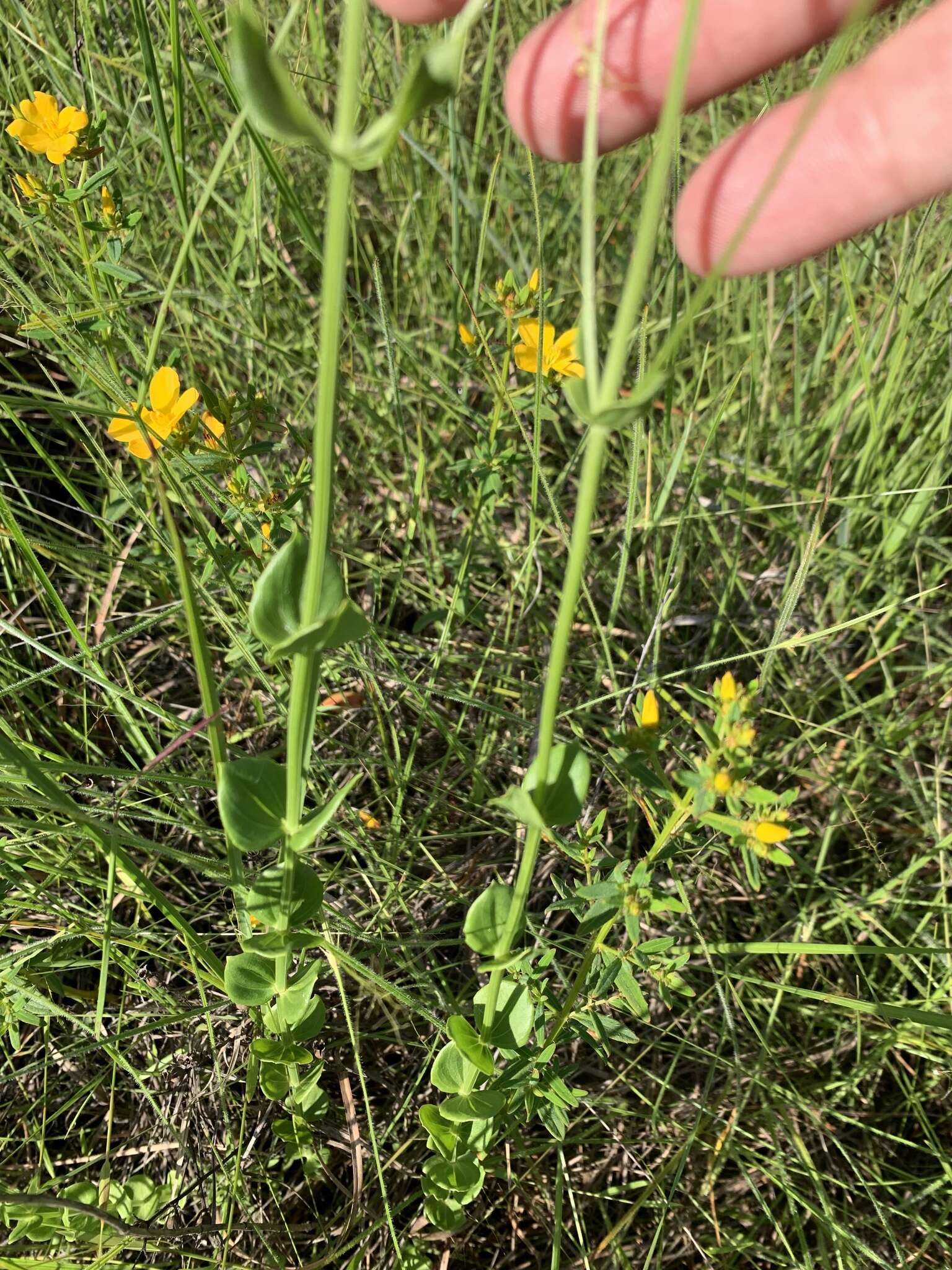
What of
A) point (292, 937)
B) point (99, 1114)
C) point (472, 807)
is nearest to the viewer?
point (292, 937)

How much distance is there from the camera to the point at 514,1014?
125 cm

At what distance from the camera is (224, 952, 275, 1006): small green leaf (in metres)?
1.15

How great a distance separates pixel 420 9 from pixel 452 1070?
1.43m

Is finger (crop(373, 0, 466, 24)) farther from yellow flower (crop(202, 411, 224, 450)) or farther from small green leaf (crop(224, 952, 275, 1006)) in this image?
small green leaf (crop(224, 952, 275, 1006))

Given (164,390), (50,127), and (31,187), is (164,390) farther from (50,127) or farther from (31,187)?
(50,127)

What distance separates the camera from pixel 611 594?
6.50ft

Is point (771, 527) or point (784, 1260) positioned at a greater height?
point (771, 527)

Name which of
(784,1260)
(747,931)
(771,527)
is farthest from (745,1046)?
(771,527)

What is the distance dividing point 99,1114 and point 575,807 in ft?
3.79

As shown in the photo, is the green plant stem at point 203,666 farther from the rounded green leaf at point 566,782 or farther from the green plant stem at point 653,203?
the green plant stem at point 653,203

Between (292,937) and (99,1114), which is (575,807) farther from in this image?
(99,1114)

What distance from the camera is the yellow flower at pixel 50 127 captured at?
144 centimetres

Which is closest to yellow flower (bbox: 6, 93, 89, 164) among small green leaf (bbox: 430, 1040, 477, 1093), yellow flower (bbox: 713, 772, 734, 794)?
yellow flower (bbox: 713, 772, 734, 794)

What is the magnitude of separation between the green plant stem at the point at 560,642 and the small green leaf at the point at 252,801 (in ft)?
0.96
